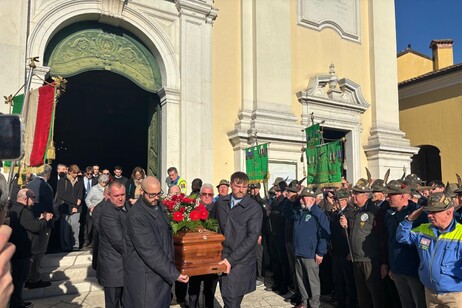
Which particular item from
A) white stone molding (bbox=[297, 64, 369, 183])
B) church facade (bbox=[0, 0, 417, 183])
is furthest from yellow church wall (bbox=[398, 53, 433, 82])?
white stone molding (bbox=[297, 64, 369, 183])

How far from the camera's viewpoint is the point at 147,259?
11.8ft

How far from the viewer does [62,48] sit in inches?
359

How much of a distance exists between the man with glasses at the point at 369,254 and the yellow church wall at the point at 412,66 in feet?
60.4

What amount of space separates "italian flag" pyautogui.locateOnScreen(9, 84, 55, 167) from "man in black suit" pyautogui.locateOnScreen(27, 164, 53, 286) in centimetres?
140

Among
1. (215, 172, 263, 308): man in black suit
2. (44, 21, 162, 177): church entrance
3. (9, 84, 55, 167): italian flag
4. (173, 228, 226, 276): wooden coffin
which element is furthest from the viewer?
(44, 21, 162, 177): church entrance

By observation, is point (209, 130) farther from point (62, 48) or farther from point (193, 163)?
point (62, 48)

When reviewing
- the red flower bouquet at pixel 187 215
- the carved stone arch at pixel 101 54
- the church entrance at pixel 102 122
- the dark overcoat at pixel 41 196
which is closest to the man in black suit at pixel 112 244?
the red flower bouquet at pixel 187 215

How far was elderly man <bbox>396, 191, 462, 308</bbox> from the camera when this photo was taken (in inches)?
144

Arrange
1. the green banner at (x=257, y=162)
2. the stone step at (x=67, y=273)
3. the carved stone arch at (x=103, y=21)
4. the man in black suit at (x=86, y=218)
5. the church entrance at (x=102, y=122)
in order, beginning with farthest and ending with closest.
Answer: the church entrance at (x=102, y=122) < the green banner at (x=257, y=162) < the man in black suit at (x=86, y=218) < the carved stone arch at (x=103, y=21) < the stone step at (x=67, y=273)

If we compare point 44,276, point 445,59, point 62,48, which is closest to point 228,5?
point 62,48

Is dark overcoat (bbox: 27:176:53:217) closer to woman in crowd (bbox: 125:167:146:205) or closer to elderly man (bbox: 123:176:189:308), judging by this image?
woman in crowd (bbox: 125:167:146:205)

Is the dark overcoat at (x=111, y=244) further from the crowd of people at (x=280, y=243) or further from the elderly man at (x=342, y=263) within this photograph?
the elderly man at (x=342, y=263)

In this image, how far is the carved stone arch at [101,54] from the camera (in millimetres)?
9070

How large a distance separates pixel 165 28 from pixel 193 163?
3459 mm
